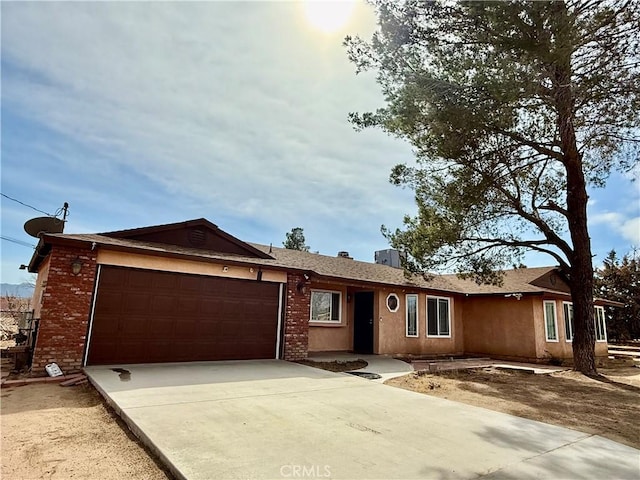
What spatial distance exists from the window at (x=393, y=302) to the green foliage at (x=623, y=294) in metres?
16.6

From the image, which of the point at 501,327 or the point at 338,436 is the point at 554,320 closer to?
the point at 501,327

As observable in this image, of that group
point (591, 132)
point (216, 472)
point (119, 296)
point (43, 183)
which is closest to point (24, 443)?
point (216, 472)

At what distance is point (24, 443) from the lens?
3.95 meters

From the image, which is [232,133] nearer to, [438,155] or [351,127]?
[351,127]

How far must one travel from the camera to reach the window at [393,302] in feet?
44.7

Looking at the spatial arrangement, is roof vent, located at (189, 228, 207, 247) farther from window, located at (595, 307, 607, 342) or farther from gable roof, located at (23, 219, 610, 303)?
window, located at (595, 307, 607, 342)

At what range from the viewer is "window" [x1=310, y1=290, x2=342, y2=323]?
13.3m

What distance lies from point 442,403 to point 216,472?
4188mm

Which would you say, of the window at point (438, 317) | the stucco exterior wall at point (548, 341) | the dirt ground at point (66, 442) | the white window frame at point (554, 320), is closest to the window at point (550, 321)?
the white window frame at point (554, 320)

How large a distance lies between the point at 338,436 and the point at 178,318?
6.06m

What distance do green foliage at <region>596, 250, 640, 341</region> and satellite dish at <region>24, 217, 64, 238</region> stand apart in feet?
90.2

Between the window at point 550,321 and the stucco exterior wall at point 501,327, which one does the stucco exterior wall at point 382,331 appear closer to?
the stucco exterior wall at point 501,327

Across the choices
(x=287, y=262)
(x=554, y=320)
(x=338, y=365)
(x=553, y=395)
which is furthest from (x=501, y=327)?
(x=287, y=262)

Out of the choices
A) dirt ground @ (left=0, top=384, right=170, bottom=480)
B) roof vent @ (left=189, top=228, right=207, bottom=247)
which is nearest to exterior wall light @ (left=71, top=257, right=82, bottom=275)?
dirt ground @ (left=0, top=384, right=170, bottom=480)
